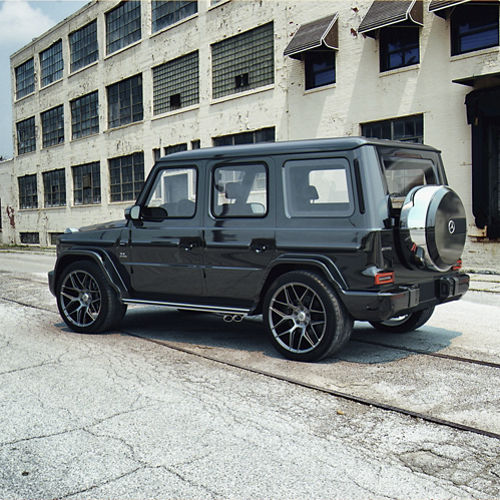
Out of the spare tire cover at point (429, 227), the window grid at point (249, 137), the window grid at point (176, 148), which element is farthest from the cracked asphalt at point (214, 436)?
the window grid at point (176, 148)

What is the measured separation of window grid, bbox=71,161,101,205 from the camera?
31.6m

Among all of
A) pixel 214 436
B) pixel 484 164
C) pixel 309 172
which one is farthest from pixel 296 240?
pixel 484 164

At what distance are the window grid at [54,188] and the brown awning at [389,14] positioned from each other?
22.6 m

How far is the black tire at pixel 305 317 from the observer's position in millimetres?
5582

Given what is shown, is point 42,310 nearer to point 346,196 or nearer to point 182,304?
point 182,304

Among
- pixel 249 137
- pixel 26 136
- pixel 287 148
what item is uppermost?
pixel 26 136

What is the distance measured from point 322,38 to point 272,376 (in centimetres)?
1454

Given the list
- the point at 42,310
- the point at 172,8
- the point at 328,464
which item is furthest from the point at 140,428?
the point at 172,8

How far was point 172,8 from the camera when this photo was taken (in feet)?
84.9

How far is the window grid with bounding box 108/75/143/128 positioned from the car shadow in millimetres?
21650

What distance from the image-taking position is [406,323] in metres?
7.04

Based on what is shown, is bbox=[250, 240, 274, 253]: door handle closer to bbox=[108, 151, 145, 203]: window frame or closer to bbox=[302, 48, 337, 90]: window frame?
bbox=[302, 48, 337, 90]: window frame

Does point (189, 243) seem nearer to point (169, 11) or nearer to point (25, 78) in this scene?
point (169, 11)

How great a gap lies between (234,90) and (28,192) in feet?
69.1
